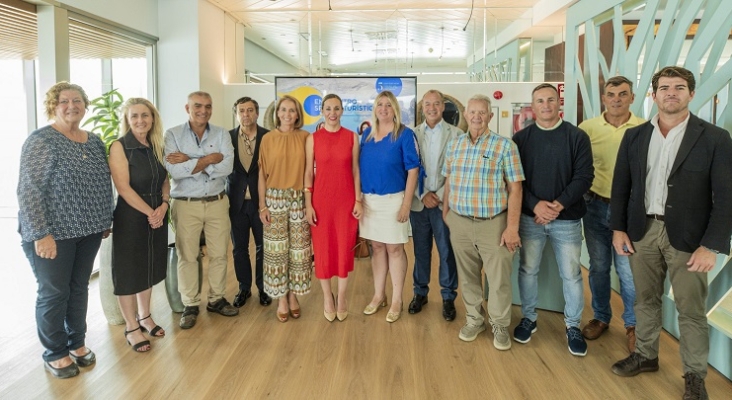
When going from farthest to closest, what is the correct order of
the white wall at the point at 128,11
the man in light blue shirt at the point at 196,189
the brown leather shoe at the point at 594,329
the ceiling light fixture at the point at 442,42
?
1. the ceiling light fixture at the point at 442,42
2. the white wall at the point at 128,11
3. the man in light blue shirt at the point at 196,189
4. the brown leather shoe at the point at 594,329

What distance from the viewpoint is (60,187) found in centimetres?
254

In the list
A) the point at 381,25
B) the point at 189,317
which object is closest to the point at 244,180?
the point at 189,317

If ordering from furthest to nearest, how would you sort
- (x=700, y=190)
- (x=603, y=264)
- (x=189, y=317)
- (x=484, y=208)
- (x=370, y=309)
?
(x=370, y=309), (x=189, y=317), (x=603, y=264), (x=484, y=208), (x=700, y=190)

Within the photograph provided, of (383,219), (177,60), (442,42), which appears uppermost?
(442,42)

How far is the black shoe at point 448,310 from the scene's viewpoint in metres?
3.50

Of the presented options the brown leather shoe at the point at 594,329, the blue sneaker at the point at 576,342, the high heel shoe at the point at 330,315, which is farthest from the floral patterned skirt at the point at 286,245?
the brown leather shoe at the point at 594,329

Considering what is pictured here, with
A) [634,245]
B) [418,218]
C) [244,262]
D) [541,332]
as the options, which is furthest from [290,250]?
[634,245]

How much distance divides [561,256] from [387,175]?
1.27 meters

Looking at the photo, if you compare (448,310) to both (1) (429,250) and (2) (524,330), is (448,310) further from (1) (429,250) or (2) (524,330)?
(2) (524,330)

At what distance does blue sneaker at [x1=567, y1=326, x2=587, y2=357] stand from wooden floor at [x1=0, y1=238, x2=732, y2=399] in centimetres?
4

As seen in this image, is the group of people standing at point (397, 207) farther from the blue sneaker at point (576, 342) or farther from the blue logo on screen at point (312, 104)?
the blue logo on screen at point (312, 104)


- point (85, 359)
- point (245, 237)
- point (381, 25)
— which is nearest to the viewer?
point (85, 359)

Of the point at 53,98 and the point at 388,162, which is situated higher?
the point at 53,98

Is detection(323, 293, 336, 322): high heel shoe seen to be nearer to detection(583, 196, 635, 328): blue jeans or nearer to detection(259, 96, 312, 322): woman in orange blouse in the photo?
detection(259, 96, 312, 322): woman in orange blouse
